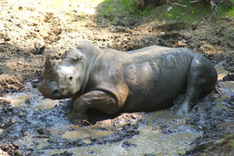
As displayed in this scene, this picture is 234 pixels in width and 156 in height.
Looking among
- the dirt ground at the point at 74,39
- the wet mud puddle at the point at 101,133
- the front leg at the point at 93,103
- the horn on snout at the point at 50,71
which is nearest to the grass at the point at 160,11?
the dirt ground at the point at 74,39

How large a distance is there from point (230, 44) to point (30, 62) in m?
4.32

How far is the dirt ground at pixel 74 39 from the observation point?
5.59 m

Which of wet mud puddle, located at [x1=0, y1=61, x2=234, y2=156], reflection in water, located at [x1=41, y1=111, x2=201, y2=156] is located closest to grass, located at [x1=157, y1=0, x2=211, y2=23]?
wet mud puddle, located at [x1=0, y1=61, x2=234, y2=156]

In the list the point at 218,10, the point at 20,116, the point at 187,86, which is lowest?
the point at 20,116

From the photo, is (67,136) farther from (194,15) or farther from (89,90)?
(194,15)

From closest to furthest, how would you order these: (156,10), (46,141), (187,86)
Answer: (46,141), (187,86), (156,10)

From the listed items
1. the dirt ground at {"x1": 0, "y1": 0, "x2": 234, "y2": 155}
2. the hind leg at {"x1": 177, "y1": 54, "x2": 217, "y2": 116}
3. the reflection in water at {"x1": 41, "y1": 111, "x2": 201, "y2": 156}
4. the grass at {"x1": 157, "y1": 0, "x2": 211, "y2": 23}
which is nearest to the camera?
the reflection in water at {"x1": 41, "y1": 111, "x2": 201, "y2": 156}

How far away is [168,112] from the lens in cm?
584

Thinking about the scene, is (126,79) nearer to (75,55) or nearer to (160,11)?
(75,55)

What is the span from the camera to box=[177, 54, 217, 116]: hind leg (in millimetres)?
5879

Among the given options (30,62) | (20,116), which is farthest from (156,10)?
(20,116)

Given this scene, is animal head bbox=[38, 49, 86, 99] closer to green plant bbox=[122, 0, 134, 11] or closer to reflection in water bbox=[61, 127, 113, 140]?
reflection in water bbox=[61, 127, 113, 140]

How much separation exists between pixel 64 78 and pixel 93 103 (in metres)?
0.59

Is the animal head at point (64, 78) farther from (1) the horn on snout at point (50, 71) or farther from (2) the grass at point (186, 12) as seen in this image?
(2) the grass at point (186, 12)
